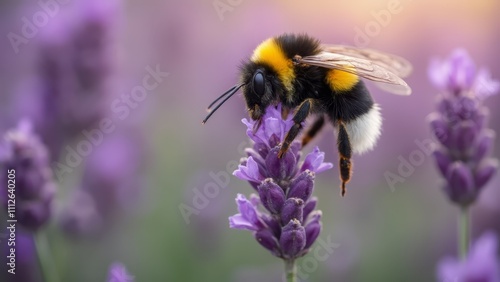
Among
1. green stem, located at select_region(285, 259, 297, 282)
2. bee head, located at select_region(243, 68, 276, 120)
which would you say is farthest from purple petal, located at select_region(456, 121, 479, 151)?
green stem, located at select_region(285, 259, 297, 282)

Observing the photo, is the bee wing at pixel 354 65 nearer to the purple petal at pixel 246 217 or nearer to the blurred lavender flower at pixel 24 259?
the purple petal at pixel 246 217

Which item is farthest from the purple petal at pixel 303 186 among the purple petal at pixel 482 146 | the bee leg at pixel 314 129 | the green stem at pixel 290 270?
the purple petal at pixel 482 146

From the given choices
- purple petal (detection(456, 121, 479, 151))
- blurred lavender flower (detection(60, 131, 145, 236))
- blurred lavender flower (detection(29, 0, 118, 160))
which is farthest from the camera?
blurred lavender flower (detection(60, 131, 145, 236))

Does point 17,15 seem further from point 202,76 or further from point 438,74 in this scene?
point 438,74

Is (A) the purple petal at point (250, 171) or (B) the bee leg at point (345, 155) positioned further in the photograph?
(B) the bee leg at point (345, 155)

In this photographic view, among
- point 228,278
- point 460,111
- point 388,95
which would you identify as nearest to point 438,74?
point 460,111

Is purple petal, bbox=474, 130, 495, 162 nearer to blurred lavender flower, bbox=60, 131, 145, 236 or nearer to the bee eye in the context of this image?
the bee eye
